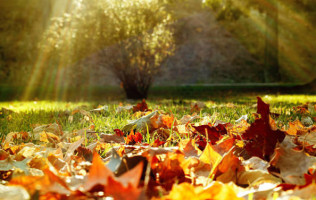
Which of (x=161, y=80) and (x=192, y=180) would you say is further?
(x=161, y=80)

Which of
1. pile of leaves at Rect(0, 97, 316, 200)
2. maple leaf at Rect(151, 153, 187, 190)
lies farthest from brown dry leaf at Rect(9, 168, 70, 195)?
maple leaf at Rect(151, 153, 187, 190)

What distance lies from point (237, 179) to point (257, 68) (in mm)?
12893

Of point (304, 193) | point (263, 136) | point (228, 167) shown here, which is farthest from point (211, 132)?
point (304, 193)

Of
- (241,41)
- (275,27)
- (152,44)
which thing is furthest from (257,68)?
(152,44)

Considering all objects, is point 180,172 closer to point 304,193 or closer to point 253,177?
point 253,177

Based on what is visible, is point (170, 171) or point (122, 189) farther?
point (170, 171)

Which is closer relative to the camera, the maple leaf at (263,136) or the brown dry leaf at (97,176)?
the brown dry leaf at (97,176)

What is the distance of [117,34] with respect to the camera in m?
6.32

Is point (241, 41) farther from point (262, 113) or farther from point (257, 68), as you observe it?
point (262, 113)

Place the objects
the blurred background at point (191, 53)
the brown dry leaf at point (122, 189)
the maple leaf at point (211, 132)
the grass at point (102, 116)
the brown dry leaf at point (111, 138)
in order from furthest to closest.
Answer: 1. the blurred background at point (191, 53)
2. the grass at point (102, 116)
3. the brown dry leaf at point (111, 138)
4. the maple leaf at point (211, 132)
5. the brown dry leaf at point (122, 189)

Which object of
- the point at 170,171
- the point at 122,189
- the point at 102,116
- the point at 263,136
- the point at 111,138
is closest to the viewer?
the point at 122,189

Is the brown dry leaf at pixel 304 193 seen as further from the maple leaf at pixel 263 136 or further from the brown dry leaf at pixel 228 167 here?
the maple leaf at pixel 263 136

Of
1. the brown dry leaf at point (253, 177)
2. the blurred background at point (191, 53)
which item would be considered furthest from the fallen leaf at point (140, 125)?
the blurred background at point (191, 53)

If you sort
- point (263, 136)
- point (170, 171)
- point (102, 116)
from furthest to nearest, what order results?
point (102, 116), point (263, 136), point (170, 171)
